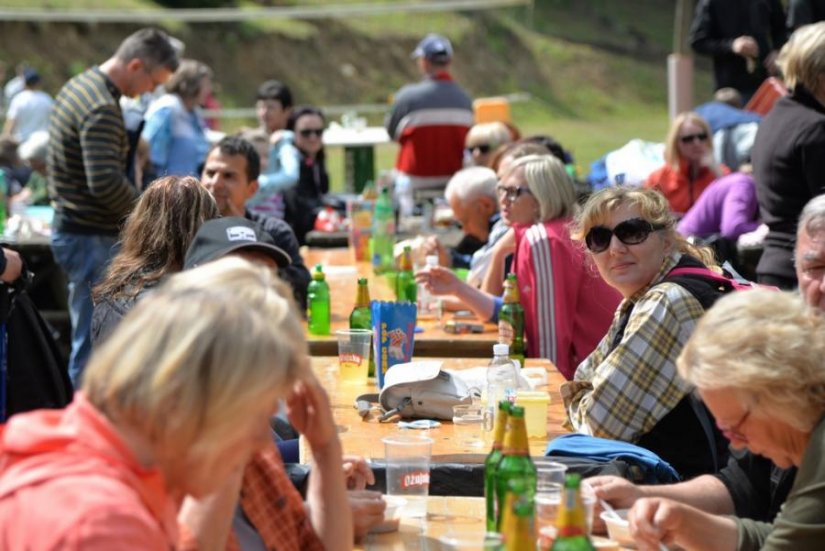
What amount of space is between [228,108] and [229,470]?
22494 mm

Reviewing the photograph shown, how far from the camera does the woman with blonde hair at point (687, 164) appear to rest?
26.5 ft

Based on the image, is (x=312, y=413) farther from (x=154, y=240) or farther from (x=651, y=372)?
(x=154, y=240)

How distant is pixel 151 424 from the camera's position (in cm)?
171

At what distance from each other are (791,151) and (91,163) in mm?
3237

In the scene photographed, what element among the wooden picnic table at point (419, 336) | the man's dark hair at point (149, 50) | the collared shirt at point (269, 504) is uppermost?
the man's dark hair at point (149, 50)

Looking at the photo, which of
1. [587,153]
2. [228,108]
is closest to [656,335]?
[587,153]

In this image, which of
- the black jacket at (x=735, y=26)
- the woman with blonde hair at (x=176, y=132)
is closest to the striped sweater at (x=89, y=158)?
the woman with blonde hair at (x=176, y=132)

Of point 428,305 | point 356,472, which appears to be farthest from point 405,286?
point 356,472

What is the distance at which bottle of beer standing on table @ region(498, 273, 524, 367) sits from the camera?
4.40 meters

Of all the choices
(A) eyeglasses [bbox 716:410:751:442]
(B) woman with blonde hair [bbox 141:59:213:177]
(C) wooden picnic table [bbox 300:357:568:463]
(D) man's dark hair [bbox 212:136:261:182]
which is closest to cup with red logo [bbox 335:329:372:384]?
(C) wooden picnic table [bbox 300:357:568:463]

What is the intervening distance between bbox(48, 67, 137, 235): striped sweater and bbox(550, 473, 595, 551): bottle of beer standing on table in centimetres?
464

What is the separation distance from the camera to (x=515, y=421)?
2.35 meters

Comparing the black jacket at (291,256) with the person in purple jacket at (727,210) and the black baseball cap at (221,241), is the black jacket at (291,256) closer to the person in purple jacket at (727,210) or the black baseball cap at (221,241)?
the black baseball cap at (221,241)

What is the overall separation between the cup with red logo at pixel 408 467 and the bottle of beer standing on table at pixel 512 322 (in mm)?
1576
